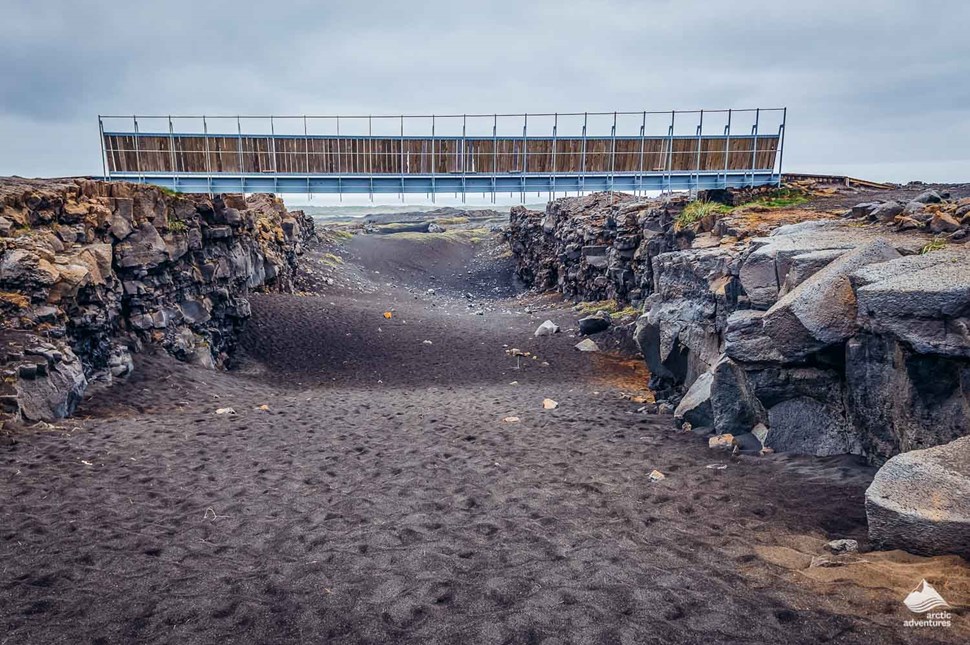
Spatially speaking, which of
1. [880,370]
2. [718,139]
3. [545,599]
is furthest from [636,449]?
[718,139]

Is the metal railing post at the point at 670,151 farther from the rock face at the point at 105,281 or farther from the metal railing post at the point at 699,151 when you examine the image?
the rock face at the point at 105,281

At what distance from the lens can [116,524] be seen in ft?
21.7

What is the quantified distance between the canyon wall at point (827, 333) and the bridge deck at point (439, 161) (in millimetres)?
7413

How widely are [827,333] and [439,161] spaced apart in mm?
16297

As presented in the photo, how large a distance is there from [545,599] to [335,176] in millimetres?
17703

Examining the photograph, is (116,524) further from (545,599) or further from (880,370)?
(880,370)

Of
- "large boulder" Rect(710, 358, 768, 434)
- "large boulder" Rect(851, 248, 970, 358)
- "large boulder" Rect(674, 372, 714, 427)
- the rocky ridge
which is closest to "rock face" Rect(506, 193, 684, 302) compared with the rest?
the rocky ridge

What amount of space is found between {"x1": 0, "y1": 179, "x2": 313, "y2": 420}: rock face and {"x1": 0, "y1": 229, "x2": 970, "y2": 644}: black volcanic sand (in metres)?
1.15

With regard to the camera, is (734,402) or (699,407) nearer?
(734,402)

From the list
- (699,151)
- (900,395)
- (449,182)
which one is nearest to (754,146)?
(699,151)

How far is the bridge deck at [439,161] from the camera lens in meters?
19.7

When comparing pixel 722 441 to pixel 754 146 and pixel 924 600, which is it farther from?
pixel 754 146

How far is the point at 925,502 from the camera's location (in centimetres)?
474

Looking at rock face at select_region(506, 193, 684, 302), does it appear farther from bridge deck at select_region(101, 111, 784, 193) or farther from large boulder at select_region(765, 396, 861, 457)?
large boulder at select_region(765, 396, 861, 457)
